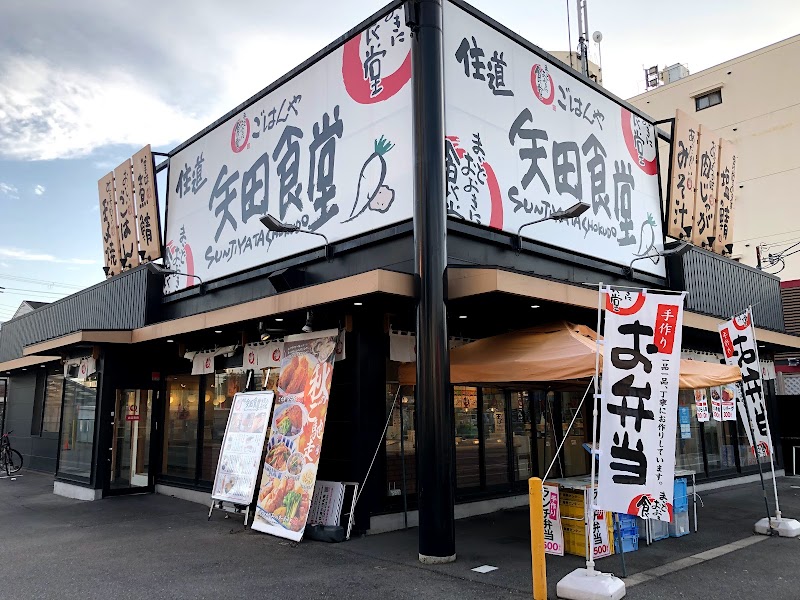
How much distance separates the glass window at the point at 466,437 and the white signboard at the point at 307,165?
3458 mm

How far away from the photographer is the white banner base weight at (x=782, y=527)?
859 cm

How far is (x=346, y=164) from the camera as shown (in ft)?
32.6

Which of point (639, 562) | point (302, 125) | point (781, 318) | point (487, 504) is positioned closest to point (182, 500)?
point (487, 504)

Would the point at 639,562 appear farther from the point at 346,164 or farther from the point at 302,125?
the point at 302,125

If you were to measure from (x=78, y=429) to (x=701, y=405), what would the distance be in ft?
48.1

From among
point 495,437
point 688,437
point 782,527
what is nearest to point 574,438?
point 495,437

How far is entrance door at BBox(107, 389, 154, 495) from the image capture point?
44.6ft

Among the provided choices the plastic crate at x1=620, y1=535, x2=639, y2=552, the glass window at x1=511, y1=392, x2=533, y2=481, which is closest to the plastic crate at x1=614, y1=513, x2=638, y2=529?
the plastic crate at x1=620, y1=535, x2=639, y2=552

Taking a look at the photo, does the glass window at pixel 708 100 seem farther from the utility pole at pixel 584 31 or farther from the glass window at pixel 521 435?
the glass window at pixel 521 435

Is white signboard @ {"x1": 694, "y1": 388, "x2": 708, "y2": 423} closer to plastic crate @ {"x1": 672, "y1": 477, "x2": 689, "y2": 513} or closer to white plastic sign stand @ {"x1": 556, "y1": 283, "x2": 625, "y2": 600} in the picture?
plastic crate @ {"x1": 672, "y1": 477, "x2": 689, "y2": 513}

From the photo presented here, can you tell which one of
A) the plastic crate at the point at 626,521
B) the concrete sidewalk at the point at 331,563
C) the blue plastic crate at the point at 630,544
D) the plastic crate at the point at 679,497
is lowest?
the concrete sidewalk at the point at 331,563

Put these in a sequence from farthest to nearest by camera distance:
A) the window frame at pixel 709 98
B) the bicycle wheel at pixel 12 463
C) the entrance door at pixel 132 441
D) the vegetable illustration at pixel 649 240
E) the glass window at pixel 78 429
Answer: the window frame at pixel 709 98 < the bicycle wheel at pixel 12 463 < the glass window at pixel 78 429 < the entrance door at pixel 132 441 < the vegetable illustration at pixel 649 240

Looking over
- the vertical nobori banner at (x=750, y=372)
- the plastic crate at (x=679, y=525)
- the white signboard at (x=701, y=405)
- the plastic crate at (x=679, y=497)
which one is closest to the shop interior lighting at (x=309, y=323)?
the plastic crate at (x=679, y=497)

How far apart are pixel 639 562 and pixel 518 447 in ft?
13.7
